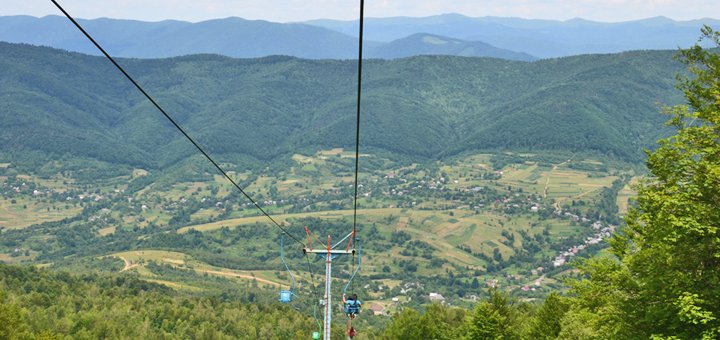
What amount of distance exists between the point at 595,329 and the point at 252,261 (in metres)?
172

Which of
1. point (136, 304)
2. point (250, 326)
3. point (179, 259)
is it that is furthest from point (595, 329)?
point (179, 259)

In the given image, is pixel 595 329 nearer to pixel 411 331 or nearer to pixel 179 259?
pixel 411 331

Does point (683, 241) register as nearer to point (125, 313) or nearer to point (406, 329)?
point (406, 329)

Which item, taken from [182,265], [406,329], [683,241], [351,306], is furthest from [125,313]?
[182,265]

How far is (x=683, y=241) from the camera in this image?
1736 centimetres

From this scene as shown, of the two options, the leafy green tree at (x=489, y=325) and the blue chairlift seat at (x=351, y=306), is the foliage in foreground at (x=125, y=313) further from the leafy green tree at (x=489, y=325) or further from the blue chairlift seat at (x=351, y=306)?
the blue chairlift seat at (x=351, y=306)

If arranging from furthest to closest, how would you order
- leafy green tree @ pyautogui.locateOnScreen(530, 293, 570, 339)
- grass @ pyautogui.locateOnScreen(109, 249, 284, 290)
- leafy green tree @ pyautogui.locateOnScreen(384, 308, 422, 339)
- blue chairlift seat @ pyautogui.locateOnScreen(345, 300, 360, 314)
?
1. grass @ pyautogui.locateOnScreen(109, 249, 284, 290)
2. leafy green tree @ pyautogui.locateOnScreen(384, 308, 422, 339)
3. leafy green tree @ pyautogui.locateOnScreen(530, 293, 570, 339)
4. blue chairlift seat @ pyautogui.locateOnScreen(345, 300, 360, 314)

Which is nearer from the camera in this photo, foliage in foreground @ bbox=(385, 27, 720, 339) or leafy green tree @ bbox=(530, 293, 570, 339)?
foliage in foreground @ bbox=(385, 27, 720, 339)

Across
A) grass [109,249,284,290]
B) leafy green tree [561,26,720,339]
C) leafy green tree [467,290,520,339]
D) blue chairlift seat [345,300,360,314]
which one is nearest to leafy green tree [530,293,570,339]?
leafy green tree [467,290,520,339]

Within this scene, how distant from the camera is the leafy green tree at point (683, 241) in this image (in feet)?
54.4

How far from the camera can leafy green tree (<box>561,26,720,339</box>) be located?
16.6 metres

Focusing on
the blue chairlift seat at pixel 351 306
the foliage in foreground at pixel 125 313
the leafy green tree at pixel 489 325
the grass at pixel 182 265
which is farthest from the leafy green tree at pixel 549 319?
the grass at pixel 182 265

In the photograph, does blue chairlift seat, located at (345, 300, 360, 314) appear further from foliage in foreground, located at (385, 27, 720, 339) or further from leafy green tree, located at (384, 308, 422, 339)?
leafy green tree, located at (384, 308, 422, 339)

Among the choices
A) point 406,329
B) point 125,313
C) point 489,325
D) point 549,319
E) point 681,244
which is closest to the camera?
point 681,244
